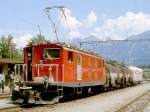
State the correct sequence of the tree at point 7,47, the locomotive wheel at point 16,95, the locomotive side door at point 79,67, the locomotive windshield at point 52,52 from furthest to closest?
the tree at point 7,47 → the locomotive side door at point 79,67 → the locomotive windshield at point 52,52 → the locomotive wheel at point 16,95

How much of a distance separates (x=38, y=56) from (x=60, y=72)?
60.9 inches

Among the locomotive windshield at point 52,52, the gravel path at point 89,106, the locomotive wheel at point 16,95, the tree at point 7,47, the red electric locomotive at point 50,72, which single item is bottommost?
the gravel path at point 89,106

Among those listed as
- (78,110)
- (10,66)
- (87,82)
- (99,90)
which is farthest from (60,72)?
(10,66)

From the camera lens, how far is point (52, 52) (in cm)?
2491

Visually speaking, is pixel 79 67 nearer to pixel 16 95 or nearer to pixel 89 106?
pixel 89 106

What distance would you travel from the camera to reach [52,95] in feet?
77.7

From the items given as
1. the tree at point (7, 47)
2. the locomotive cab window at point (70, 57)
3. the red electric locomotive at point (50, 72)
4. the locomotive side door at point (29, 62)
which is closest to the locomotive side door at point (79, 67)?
the red electric locomotive at point (50, 72)

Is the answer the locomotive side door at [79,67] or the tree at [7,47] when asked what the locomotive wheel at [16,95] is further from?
the tree at [7,47]

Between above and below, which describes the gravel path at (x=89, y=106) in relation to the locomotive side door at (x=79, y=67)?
below

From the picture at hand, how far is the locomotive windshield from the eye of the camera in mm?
24641

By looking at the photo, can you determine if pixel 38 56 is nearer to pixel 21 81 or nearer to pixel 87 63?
pixel 21 81

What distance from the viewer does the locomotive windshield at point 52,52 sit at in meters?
24.6

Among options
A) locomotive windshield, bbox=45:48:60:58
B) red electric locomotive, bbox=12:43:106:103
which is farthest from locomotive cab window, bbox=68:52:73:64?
locomotive windshield, bbox=45:48:60:58

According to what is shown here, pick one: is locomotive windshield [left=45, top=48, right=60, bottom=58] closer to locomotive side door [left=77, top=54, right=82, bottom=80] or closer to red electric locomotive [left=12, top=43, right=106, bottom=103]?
red electric locomotive [left=12, top=43, right=106, bottom=103]
